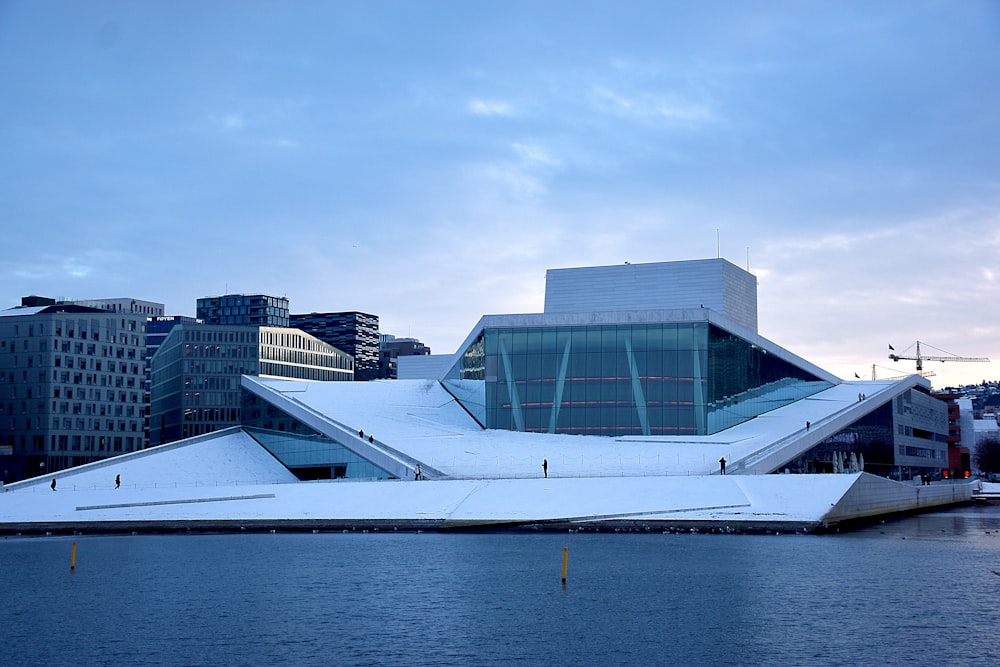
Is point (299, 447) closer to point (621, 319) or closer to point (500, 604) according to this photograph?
point (621, 319)

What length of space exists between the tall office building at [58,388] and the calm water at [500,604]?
267 feet

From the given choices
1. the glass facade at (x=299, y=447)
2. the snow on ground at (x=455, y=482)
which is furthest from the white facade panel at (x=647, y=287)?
the glass facade at (x=299, y=447)

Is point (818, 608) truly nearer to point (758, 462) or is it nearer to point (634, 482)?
point (634, 482)

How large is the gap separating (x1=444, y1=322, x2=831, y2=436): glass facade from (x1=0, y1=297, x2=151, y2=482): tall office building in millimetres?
60834

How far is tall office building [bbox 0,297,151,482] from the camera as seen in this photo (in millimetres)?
116562

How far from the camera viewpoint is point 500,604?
88.3 ft

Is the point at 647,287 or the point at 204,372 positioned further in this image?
the point at 204,372

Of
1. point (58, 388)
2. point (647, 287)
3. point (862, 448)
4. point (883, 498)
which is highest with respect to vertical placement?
point (647, 287)

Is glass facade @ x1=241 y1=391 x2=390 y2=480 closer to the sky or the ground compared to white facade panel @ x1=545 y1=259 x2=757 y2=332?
closer to the ground

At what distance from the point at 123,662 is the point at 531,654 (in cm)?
723

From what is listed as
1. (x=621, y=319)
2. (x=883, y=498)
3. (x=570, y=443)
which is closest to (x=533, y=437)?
(x=570, y=443)

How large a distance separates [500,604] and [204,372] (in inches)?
4506

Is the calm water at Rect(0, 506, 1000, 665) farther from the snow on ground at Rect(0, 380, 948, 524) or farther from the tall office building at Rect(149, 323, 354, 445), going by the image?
the tall office building at Rect(149, 323, 354, 445)

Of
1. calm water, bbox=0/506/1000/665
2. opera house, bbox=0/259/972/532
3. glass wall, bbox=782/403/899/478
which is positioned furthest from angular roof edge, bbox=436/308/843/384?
calm water, bbox=0/506/1000/665
